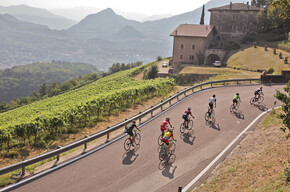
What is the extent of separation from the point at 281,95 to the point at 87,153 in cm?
837

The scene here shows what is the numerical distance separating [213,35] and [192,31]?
10453mm

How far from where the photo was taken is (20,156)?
1183 centimetres

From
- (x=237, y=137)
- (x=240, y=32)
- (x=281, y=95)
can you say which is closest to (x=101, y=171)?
(x=281, y=95)

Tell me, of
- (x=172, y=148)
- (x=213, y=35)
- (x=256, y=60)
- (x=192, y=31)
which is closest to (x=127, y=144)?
(x=172, y=148)

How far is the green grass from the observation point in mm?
43484

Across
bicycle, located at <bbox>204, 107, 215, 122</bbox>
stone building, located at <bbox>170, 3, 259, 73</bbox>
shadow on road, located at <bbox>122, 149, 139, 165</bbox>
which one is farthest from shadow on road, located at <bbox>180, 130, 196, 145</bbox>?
stone building, located at <bbox>170, 3, 259, 73</bbox>

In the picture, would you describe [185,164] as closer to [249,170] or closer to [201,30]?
[249,170]

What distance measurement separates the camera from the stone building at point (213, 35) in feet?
198

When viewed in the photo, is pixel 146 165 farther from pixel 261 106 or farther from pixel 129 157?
pixel 261 106

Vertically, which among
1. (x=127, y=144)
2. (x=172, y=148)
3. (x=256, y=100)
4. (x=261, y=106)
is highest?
(x=256, y=100)

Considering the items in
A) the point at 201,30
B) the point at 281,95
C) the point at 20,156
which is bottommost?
the point at 20,156

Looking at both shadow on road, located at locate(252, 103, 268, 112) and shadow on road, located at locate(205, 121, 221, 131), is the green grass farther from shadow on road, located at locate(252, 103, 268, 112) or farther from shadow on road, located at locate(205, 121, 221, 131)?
shadow on road, located at locate(205, 121, 221, 131)

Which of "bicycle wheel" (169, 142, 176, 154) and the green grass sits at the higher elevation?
the green grass

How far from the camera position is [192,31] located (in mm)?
63031
